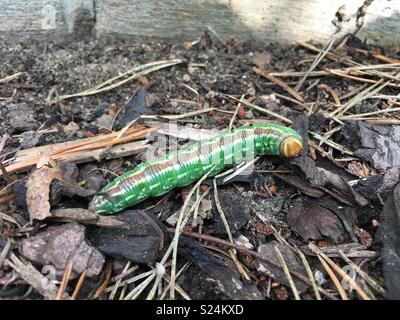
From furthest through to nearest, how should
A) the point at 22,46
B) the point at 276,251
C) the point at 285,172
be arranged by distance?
the point at 22,46, the point at 285,172, the point at 276,251

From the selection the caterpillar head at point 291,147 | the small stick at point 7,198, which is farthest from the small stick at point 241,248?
the small stick at point 7,198

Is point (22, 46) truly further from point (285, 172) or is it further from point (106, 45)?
point (285, 172)

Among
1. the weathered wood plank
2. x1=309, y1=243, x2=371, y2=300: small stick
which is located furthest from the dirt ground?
the weathered wood plank

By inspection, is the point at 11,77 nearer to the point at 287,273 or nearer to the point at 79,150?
the point at 79,150

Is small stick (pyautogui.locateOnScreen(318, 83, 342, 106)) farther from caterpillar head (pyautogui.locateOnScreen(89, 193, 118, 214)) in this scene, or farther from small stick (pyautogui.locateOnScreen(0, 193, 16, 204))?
small stick (pyautogui.locateOnScreen(0, 193, 16, 204))

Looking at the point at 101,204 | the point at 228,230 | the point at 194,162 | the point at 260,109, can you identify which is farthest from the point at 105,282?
the point at 260,109

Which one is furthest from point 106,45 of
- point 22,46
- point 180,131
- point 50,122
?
point 180,131
